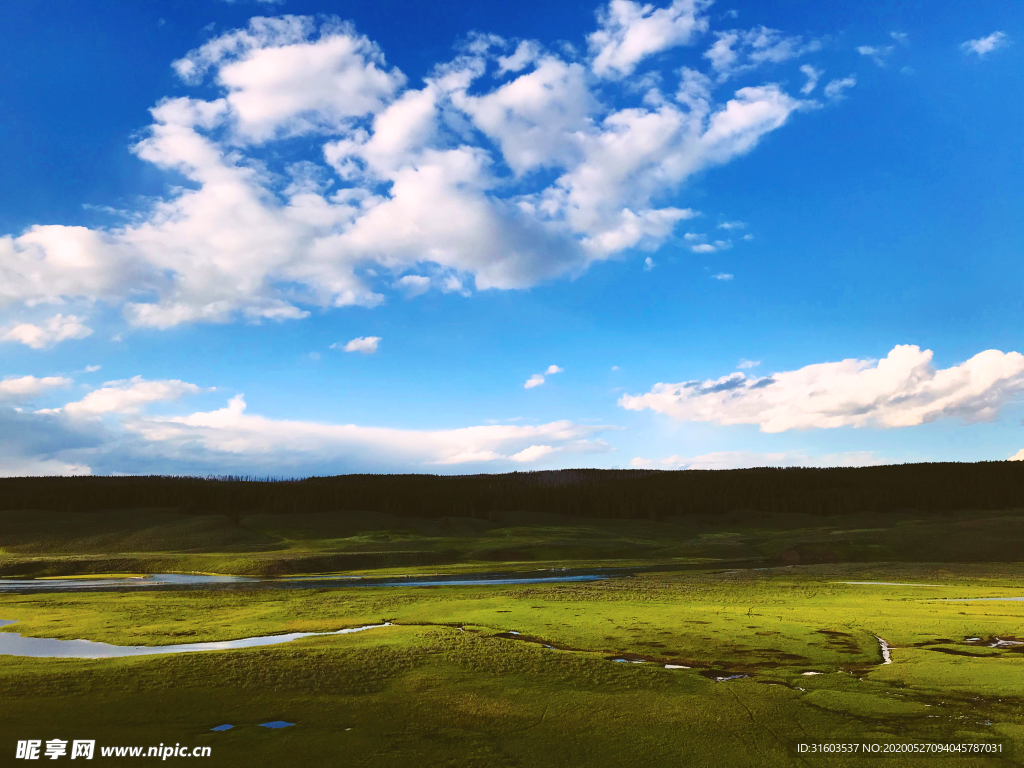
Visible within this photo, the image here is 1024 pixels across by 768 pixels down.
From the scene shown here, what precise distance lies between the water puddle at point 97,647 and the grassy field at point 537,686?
1305 mm

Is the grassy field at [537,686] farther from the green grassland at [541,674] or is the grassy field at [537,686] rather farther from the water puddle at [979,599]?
the water puddle at [979,599]

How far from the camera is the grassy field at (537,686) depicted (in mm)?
18672

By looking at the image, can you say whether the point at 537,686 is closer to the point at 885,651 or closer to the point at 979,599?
the point at 885,651

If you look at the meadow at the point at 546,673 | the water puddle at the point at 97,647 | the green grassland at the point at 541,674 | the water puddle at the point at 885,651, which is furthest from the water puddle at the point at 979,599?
the water puddle at the point at 97,647

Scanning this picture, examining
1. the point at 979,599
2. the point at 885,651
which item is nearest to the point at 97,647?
the point at 885,651

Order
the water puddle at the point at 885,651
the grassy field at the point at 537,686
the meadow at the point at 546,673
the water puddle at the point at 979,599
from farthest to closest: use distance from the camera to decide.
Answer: the water puddle at the point at 979,599 < the water puddle at the point at 885,651 < the meadow at the point at 546,673 < the grassy field at the point at 537,686

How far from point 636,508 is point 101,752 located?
186872 mm

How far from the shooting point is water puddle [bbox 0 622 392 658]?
31797mm

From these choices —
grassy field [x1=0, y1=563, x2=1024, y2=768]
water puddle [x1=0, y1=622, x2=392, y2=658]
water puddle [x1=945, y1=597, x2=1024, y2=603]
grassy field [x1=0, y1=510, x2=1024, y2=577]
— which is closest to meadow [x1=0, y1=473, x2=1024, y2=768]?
grassy field [x1=0, y1=563, x2=1024, y2=768]

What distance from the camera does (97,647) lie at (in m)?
33.6

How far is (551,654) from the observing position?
30.5 m

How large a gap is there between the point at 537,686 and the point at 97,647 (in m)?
23.9

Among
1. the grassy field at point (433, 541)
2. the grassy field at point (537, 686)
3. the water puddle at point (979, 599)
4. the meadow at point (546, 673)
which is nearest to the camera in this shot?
the grassy field at point (537, 686)

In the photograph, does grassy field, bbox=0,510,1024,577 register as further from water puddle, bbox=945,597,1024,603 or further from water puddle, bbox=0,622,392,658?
water puddle, bbox=0,622,392,658
